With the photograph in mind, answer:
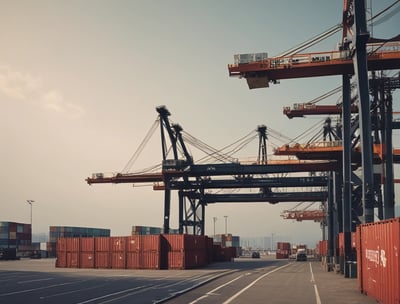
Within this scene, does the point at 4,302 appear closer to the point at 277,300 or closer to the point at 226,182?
the point at 277,300

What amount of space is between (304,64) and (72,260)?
1489 inches

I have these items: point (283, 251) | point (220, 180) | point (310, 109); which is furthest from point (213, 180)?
point (283, 251)

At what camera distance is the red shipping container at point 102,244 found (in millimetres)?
57453

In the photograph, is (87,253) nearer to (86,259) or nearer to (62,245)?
(86,259)

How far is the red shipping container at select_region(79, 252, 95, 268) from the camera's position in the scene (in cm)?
5825

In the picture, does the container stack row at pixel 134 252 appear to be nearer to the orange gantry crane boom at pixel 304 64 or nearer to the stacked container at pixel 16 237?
the orange gantry crane boom at pixel 304 64

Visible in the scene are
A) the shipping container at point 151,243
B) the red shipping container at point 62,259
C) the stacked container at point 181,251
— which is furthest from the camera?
the red shipping container at point 62,259

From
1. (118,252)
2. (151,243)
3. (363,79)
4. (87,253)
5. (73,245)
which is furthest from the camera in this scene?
(73,245)

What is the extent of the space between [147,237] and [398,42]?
33.5 metres

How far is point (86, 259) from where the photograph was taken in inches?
2312

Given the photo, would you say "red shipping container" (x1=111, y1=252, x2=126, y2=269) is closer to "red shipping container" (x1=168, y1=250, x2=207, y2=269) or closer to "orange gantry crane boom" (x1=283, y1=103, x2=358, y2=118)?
"red shipping container" (x1=168, y1=250, x2=207, y2=269)

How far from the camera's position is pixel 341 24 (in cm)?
4416

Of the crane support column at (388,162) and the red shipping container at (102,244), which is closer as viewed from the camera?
the crane support column at (388,162)

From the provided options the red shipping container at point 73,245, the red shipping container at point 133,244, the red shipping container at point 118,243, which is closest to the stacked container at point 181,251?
the red shipping container at point 133,244
